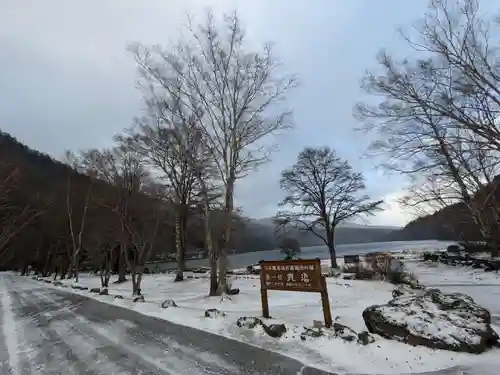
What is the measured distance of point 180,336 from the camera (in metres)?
7.23

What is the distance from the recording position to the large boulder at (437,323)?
18.1 feet

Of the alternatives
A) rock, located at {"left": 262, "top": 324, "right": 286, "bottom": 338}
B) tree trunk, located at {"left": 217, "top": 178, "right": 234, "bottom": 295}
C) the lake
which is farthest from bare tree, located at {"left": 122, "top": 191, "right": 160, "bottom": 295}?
the lake

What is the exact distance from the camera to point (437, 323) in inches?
231

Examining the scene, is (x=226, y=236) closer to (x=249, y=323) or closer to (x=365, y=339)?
(x=249, y=323)

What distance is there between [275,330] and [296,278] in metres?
1.34

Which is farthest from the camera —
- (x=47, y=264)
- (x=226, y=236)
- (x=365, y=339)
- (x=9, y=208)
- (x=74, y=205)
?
(x=47, y=264)

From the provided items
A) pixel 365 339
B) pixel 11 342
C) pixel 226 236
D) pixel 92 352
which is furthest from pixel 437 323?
pixel 226 236

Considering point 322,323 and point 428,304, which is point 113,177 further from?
point 428,304

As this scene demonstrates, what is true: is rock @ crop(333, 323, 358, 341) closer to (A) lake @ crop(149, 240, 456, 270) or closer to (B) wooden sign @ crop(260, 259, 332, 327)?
(B) wooden sign @ crop(260, 259, 332, 327)

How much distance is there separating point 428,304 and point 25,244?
58.3m

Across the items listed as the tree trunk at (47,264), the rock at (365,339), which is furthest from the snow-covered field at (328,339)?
the tree trunk at (47,264)

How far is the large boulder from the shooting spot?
553 cm

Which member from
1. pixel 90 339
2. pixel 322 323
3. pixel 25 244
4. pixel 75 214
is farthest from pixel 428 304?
pixel 25 244

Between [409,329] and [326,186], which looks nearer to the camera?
[409,329]
